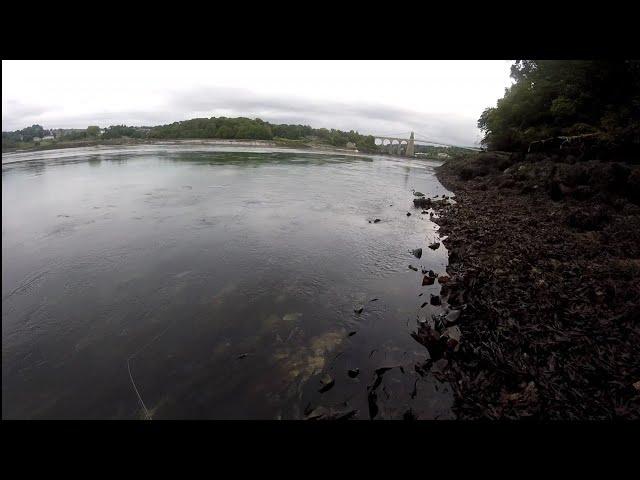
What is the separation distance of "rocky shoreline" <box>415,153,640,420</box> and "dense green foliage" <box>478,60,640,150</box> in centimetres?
877

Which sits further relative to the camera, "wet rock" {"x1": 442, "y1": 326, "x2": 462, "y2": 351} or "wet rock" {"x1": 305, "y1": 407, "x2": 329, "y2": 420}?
"wet rock" {"x1": 442, "y1": 326, "x2": 462, "y2": 351}

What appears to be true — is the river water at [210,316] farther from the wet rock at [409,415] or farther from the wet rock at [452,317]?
the wet rock at [452,317]

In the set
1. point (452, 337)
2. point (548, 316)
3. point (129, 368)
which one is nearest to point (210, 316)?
point (129, 368)

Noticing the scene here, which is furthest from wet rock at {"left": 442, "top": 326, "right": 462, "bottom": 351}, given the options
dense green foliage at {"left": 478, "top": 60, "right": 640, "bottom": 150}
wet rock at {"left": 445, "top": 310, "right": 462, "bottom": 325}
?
dense green foliage at {"left": 478, "top": 60, "right": 640, "bottom": 150}

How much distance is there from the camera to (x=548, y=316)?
557 cm

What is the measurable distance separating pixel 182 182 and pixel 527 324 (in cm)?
2302

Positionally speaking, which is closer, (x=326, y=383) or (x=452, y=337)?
(x=326, y=383)

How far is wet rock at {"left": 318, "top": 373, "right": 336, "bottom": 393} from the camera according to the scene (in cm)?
463

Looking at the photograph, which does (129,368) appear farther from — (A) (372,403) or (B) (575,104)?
(B) (575,104)

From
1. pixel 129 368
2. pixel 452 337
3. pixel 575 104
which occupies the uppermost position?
pixel 575 104

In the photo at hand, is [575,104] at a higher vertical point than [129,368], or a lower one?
higher

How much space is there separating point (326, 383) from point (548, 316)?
14.3 ft

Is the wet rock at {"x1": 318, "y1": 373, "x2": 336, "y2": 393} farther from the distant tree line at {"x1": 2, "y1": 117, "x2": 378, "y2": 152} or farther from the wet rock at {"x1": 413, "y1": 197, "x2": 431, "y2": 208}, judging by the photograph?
A: the distant tree line at {"x1": 2, "y1": 117, "x2": 378, "y2": 152}

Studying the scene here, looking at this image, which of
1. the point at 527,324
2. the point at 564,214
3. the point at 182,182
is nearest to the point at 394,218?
the point at 564,214
